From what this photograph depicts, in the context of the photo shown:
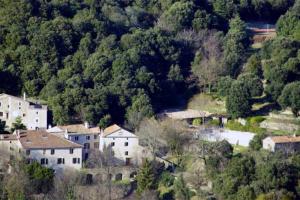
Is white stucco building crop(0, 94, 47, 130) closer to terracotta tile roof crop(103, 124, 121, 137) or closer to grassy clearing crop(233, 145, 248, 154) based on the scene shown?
terracotta tile roof crop(103, 124, 121, 137)

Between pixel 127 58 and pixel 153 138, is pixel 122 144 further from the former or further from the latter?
pixel 127 58

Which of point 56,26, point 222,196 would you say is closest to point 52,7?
point 56,26

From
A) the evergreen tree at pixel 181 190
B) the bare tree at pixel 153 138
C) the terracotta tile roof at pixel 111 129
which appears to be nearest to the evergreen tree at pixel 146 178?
the evergreen tree at pixel 181 190

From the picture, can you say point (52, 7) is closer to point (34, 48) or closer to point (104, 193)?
point (34, 48)

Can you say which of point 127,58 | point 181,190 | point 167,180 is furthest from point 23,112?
point 181,190

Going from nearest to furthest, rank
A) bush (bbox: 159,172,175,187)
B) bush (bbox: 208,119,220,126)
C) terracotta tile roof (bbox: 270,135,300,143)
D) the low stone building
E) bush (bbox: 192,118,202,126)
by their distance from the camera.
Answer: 1. bush (bbox: 159,172,175,187)
2. the low stone building
3. terracotta tile roof (bbox: 270,135,300,143)
4. bush (bbox: 208,119,220,126)
5. bush (bbox: 192,118,202,126)

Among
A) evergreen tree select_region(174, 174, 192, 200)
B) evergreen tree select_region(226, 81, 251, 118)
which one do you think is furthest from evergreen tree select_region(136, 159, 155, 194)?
evergreen tree select_region(226, 81, 251, 118)

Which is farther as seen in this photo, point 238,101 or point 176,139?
point 238,101
